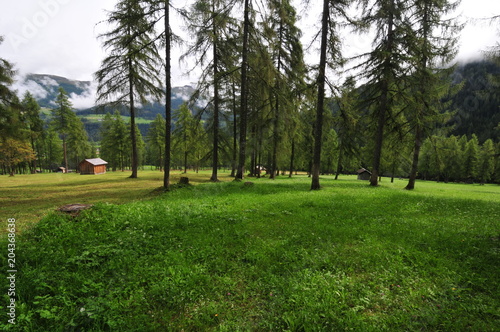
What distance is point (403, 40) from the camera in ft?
44.2

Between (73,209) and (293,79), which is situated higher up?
(293,79)

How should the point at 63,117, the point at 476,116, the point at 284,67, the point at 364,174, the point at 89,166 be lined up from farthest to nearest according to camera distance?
the point at 476,116 < the point at 364,174 < the point at 89,166 < the point at 63,117 < the point at 284,67

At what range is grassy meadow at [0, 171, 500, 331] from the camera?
10.6ft

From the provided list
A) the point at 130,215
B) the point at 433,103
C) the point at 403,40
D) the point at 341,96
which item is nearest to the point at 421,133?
the point at 433,103

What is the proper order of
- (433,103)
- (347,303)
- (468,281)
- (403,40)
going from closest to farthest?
1. (347,303)
2. (468,281)
3. (403,40)
4. (433,103)

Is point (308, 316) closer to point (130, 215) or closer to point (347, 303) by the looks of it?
point (347, 303)

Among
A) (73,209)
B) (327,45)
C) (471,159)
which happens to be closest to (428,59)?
(327,45)

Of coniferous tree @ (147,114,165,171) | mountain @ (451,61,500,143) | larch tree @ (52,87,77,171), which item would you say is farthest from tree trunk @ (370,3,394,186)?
mountain @ (451,61,500,143)

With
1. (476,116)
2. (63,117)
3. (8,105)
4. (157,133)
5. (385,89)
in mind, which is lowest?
(8,105)

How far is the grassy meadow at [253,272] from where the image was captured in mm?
3221

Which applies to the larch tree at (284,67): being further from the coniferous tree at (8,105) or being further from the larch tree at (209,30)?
the coniferous tree at (8,105)

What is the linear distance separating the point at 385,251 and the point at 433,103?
52.8ft

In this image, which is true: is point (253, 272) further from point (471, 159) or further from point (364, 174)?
point (471, 159)

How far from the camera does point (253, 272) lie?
4539 millimetres
